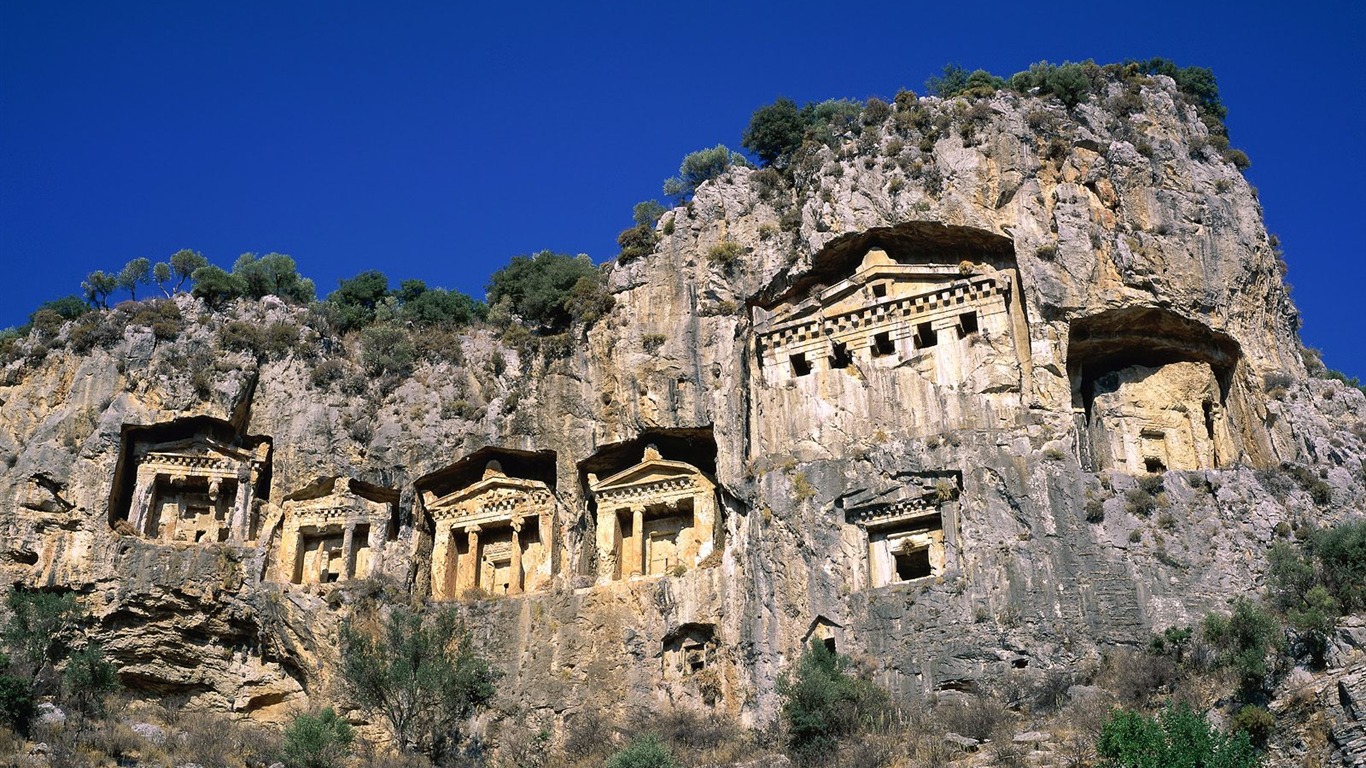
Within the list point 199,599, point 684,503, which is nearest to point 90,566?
point 199,599

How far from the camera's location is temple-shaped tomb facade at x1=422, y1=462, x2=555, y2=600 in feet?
134

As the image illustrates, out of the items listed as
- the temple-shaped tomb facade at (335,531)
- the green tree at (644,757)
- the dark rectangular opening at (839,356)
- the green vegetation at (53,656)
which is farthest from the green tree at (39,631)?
the dark rectangular opening at (839,356)

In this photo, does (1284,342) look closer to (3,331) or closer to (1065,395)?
(1065,395)

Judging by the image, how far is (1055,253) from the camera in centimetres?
3691

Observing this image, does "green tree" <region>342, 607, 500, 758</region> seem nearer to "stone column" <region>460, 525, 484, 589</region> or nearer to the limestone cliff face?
the limestone cliff face

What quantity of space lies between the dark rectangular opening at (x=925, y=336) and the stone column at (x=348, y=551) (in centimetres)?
1476

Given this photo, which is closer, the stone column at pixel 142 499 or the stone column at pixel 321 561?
the stone column at pixel 142 499

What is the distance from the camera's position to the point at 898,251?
130 ft

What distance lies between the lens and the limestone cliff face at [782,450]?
3388cm

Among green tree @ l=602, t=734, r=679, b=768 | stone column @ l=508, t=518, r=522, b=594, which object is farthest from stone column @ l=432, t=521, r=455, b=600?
green tree @ l=602, t=734, r=679, b=768

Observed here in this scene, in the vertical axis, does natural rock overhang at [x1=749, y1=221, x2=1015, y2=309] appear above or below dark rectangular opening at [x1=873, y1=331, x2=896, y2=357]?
above

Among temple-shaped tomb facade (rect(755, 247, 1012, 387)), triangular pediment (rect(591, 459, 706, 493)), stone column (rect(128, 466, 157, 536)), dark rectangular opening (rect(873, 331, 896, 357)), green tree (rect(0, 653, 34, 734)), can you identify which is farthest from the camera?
stone column (rect(128, 466, 157, 536))

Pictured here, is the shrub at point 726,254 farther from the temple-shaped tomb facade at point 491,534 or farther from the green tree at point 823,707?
the green tree at point 823,707

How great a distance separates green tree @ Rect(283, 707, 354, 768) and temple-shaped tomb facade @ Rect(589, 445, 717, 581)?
26.2ft
